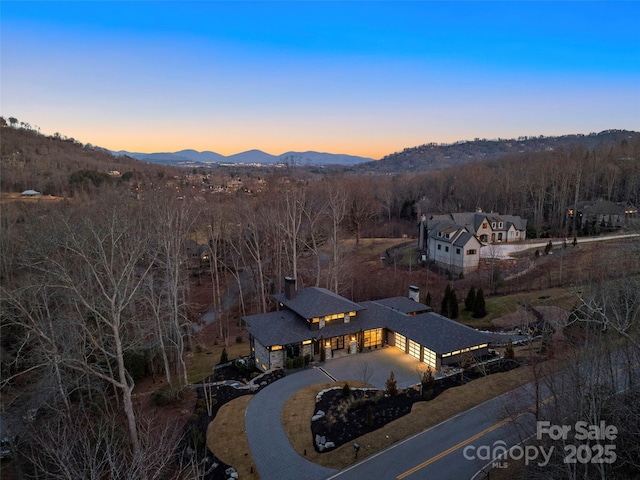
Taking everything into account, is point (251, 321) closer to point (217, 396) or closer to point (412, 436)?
point (217, 396)

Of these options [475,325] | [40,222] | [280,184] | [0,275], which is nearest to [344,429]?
[475,325]

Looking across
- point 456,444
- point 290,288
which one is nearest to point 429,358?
point 456,444

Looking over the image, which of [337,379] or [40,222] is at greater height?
[40,222]

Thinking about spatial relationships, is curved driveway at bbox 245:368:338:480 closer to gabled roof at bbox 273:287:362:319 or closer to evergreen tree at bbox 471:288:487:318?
gabled roof at bbox 273:287:362:319

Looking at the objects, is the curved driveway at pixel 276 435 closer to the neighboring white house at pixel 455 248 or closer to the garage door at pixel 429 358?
the garage door at pixel 429 358

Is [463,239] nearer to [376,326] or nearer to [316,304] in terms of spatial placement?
[376,326]
